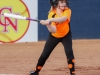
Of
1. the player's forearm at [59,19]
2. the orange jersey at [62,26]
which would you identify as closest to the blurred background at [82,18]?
the orange jersey at [62,26]

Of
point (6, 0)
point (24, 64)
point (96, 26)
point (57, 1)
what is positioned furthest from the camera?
point (96, 26)

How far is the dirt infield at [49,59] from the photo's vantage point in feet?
27.6

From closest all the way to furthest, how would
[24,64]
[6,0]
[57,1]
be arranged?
[57,1], [24,64], [6,0]

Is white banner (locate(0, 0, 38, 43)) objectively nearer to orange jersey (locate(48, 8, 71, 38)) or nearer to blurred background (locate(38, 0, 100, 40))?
blurred background (locate(38, 0, 100, 40))

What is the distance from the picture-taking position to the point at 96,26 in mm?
13398

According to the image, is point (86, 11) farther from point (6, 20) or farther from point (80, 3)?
point (6, 20)

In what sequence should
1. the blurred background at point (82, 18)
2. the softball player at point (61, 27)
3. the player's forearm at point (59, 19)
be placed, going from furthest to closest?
the blurred background at point (82, 18)
the softball player at point (61, 27)
the player's forearm at point (59, 19)

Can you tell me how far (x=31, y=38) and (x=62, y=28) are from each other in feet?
18.6

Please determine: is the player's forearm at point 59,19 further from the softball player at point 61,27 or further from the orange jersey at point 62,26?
the orange jersey at point 62,26

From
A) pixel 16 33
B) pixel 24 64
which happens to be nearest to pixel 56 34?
pixel 24 64

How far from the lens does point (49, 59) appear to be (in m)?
9.91

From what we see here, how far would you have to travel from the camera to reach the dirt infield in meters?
8.42

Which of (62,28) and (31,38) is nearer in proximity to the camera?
(62,28)

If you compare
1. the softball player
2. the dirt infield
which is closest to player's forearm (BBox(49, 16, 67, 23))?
the softball player
